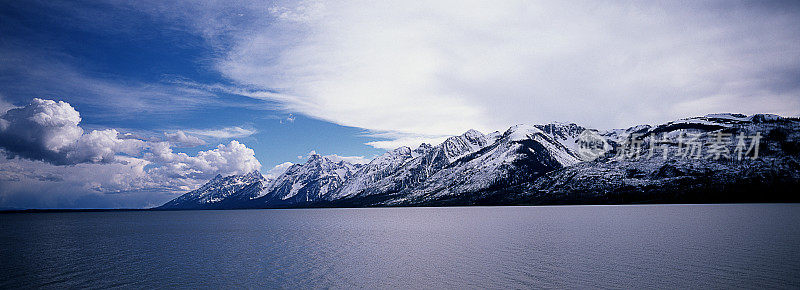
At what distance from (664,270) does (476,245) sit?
34.6m

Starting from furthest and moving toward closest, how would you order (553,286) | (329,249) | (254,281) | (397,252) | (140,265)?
(329,249) < (397,252) < (140,265) < (254,281) < (553,286)

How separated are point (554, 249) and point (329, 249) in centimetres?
4108

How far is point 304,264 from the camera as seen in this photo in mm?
58125

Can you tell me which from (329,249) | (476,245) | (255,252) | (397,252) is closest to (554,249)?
(476,245)

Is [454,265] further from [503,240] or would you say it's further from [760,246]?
[760,246]

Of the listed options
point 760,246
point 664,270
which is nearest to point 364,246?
point 664,270

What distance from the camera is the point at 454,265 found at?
55094 mm

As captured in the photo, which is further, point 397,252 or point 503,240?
point 503,240

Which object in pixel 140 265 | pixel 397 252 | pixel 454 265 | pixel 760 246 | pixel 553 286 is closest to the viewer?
pixel 553 286

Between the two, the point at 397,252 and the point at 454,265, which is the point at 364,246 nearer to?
the point at 397,252

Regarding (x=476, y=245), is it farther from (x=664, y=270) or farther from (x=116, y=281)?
(x=116, y=281)

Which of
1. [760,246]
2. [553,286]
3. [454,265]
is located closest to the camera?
[553,286]

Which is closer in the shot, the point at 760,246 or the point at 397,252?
the point at 760,246

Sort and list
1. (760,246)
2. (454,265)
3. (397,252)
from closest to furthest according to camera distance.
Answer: (454,265), (760,246), (397,252)
